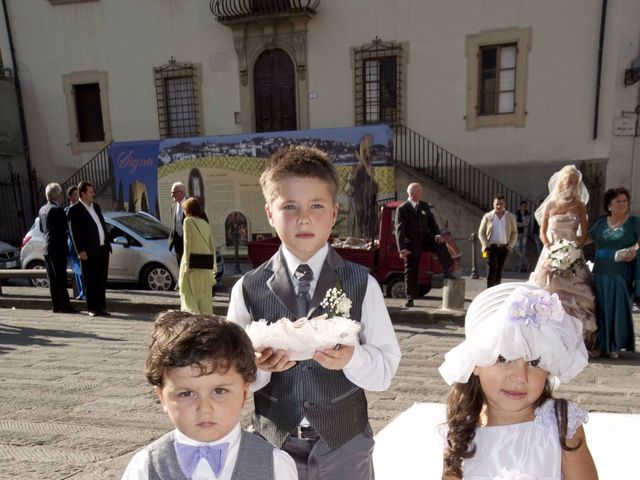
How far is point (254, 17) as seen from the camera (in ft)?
48.9

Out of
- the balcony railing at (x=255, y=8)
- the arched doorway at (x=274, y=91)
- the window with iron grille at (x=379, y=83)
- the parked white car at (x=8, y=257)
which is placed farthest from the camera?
the arched doorway at (x=274, y=91)

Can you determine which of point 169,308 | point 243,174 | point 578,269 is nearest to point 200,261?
point 169,308

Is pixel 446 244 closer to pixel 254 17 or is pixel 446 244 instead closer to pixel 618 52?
pixel 618 52

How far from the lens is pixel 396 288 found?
862cm

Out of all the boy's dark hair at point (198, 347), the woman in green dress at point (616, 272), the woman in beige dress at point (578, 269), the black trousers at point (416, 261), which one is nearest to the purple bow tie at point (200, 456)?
the boy's dark hair at point (198, 347)

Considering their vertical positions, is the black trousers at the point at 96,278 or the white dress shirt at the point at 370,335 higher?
the white dress shirt at the point at 370,335

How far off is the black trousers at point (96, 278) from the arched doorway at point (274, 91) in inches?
372

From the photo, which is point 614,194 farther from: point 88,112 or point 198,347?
point 88,112

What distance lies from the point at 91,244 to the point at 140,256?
216 cm

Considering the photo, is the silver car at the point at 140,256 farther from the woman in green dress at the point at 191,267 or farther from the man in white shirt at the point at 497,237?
the man in white shirt at the point at 497,237

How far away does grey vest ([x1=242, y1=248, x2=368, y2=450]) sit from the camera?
1854mm

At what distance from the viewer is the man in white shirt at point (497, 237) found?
8625mm

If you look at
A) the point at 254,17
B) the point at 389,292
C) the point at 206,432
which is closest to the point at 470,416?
the point at 206,432

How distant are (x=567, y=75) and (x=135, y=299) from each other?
12.3 m
